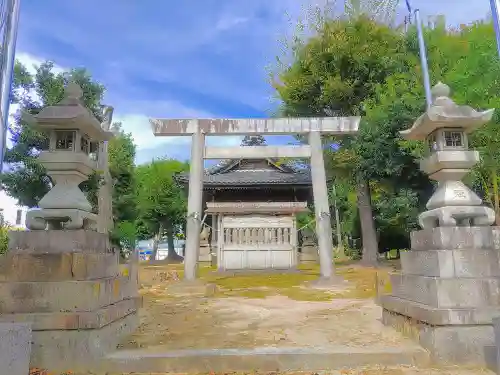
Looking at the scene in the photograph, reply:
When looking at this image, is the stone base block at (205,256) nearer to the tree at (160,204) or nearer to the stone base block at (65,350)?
the tree at (160,204)

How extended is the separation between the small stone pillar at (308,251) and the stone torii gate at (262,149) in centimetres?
1030

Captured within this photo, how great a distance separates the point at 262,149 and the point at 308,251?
37.0 ft

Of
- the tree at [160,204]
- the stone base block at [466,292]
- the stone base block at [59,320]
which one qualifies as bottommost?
the stone base block at [59,320]

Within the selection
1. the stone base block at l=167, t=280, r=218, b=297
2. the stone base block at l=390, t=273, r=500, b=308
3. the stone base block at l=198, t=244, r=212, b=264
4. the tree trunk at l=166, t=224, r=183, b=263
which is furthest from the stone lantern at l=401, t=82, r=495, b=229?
the tree trunk at l=166, t=224, r=183, b=263

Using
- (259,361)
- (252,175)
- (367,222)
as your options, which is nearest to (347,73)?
(252,175)

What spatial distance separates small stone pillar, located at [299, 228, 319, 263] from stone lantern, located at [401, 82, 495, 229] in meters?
17.8

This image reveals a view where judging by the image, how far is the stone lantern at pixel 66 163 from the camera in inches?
193

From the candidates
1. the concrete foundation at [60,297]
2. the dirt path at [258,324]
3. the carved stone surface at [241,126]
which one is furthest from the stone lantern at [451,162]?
the carved stone surface at [241,126]

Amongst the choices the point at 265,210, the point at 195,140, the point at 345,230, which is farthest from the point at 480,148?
the point at 345,230

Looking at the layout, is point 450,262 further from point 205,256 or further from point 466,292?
point 205,256

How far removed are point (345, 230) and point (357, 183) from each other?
52.2 ft

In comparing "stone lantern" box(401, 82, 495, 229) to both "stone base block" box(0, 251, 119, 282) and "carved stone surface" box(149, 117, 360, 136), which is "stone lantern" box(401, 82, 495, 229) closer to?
"stone base block" box(0, 251, 119, 282)

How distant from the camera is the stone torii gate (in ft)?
40.5

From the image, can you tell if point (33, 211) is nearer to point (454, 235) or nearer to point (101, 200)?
point (454, 235)
